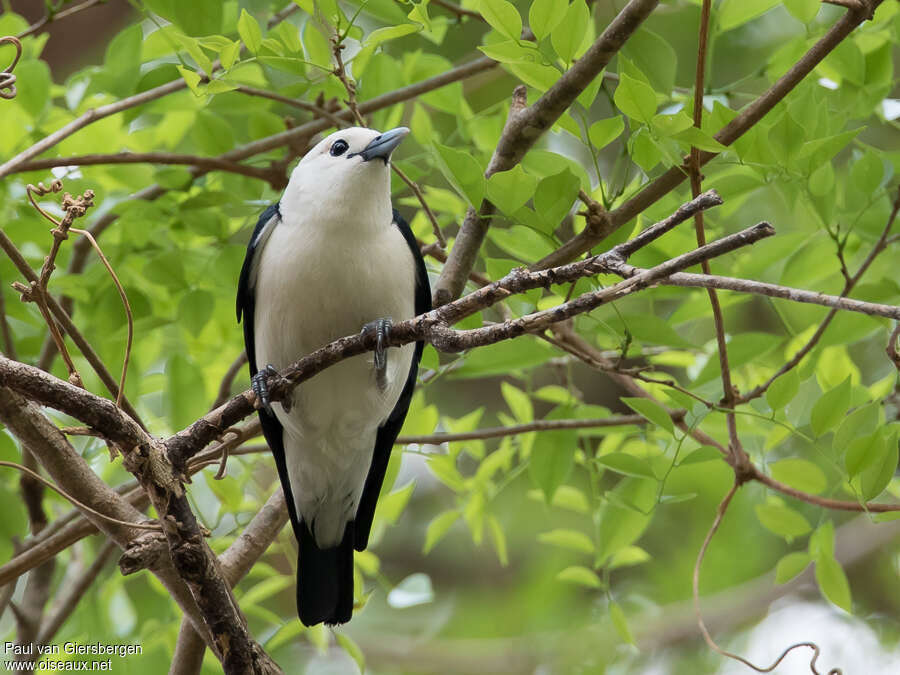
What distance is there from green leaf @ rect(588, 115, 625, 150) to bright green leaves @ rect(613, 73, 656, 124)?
24cm

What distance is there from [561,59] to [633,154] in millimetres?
323

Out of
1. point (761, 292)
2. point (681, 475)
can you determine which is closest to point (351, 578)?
point (681, 475)

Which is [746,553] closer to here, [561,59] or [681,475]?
[681,475]

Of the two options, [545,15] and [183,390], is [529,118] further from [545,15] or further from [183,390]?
[183,390]

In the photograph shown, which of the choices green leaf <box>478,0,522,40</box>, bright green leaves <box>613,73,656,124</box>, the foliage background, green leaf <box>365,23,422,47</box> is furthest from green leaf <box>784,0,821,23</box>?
green leaf <box>365,23,422,47</box>

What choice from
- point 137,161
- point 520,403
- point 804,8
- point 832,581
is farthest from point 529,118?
point 832,581

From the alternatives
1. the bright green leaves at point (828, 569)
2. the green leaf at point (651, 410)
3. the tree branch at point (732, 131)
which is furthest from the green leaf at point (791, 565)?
the tree branch at point (732, 131)

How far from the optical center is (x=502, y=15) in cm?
267

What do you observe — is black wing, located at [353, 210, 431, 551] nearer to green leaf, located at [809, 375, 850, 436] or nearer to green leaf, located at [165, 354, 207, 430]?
green leaf, located at [165, 354, 207, 430]

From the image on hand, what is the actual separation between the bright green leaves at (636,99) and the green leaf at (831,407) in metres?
0.90

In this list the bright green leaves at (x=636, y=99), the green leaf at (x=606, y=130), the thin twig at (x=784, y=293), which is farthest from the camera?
the green leaf at (x=606, y=130)

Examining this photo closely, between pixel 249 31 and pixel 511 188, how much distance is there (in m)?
0.84

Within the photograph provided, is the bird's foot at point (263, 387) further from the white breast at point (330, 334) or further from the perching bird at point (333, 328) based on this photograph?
the white breast at point (330, 334)

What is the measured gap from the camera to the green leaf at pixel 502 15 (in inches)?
104
